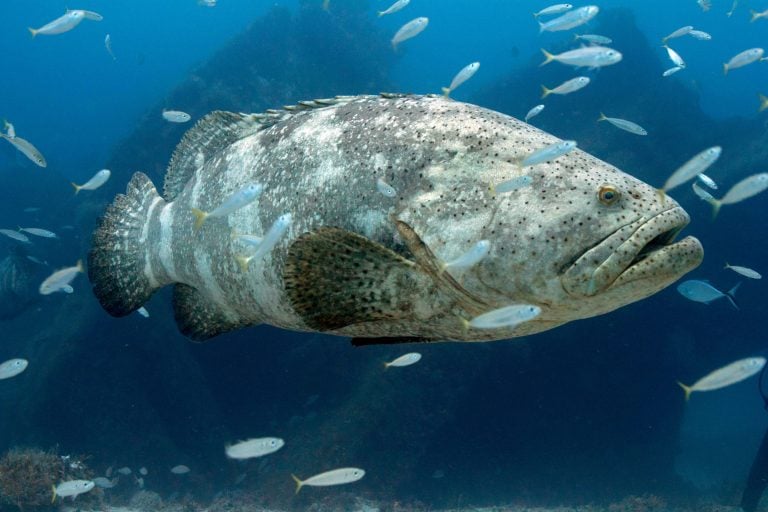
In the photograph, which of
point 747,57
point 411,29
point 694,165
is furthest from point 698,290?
point 411,29

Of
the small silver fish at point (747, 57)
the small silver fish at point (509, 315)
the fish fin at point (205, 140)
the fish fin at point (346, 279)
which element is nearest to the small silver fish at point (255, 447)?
the fish fin at point (205, 140)

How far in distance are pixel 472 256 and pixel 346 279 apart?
0.61m

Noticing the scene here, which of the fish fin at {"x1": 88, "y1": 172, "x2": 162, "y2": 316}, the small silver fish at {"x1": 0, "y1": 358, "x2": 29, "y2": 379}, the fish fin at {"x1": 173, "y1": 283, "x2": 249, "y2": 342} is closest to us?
the fish fin at {"x1": 173, "y1": 283, "x2": 249, "y2": 342}

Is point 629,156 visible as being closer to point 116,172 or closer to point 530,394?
point 530,394

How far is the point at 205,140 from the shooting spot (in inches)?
155

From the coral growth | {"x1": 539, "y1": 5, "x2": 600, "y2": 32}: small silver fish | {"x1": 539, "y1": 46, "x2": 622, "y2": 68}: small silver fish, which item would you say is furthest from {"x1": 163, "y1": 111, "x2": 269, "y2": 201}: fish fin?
the coral growth

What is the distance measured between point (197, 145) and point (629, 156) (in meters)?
16.8

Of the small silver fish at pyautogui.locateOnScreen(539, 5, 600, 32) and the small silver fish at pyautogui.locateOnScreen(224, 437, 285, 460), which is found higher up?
the small silver fish at pyautogui.locateOnScreen(539, 5, 600, 32)

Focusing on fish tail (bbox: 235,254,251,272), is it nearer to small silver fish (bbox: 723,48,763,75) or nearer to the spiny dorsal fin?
the spiny dorsal fin

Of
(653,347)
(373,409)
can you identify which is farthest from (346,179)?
(653,347)

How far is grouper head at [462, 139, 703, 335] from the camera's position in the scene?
200 cm

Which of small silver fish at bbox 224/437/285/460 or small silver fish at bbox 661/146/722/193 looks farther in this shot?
small silver fish at bbox 224/437/285/460

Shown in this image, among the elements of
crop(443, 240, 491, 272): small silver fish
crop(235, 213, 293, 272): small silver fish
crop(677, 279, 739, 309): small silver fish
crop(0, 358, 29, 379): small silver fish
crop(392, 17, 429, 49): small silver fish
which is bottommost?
crop(677, 279, 739, 309): small silver fish

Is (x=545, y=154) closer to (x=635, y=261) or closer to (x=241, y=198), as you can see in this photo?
(x=635, y=261)
